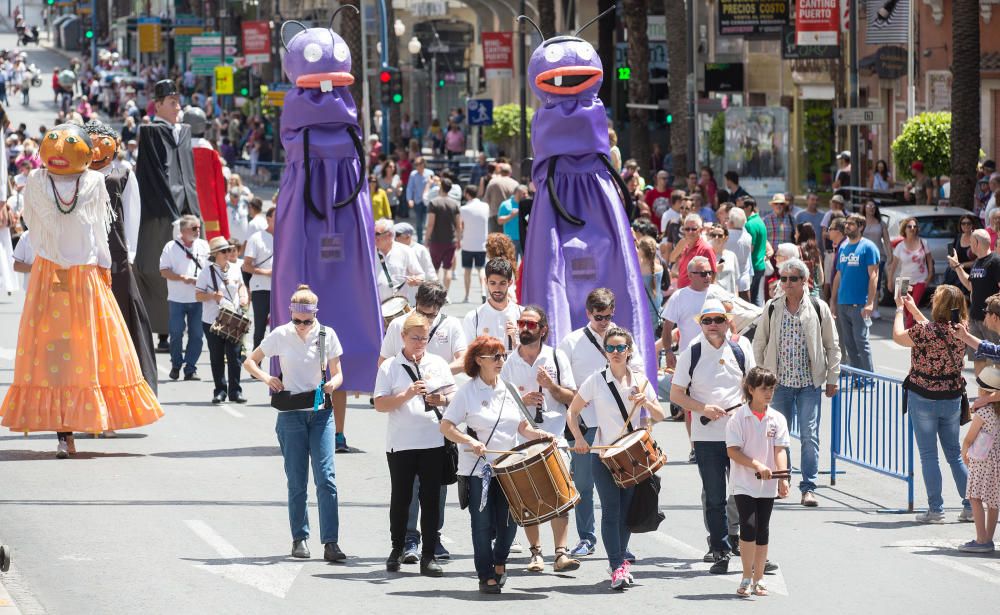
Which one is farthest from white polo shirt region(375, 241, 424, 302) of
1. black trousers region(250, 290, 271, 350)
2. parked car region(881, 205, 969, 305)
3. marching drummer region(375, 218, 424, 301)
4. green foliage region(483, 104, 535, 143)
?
green foliage region(483, 104, 535, 143)

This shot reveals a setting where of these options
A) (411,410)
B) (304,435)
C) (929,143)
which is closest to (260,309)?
(304,435)

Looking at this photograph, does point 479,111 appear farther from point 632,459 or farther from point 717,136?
point 632,459

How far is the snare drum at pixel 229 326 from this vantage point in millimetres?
17453

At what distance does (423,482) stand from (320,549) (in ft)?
3.87

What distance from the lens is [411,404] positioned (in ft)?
35.4

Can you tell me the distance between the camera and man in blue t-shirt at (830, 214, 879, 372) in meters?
18.8

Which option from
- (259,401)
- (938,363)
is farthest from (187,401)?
(938,363)

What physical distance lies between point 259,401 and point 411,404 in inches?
310

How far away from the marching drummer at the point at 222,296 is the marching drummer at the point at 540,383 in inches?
284

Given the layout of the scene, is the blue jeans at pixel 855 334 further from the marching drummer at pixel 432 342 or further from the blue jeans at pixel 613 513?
the blue jeans at pixel 613 513

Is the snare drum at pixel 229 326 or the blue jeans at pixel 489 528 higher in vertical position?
the snare drum at pixel 229 326

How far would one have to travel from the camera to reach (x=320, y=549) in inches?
461

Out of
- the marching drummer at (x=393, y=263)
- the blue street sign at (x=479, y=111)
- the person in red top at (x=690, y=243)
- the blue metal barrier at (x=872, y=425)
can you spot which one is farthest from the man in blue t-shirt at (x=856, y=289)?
the blue street sign at (x=479, y=111)

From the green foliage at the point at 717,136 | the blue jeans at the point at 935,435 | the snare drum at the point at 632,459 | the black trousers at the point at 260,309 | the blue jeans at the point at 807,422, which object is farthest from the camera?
the green foliage at the point at 717,136
